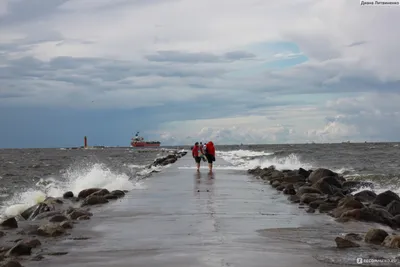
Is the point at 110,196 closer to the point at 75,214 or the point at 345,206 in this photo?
the point at 75,214

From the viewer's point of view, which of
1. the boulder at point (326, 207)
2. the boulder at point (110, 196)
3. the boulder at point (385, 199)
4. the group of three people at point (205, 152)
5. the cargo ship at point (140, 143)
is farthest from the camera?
the cargo ship at point (140, 143)

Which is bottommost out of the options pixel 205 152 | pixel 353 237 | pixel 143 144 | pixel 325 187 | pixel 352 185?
pixel 352 185

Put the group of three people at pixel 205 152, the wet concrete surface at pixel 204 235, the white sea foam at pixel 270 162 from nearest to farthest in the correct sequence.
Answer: the wet concrete surface at pixel 204 235, the group of three people at pixel 205 152, the white sea foam at pixel 270 162

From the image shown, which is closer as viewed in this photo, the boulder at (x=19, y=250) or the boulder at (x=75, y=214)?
the boulder at (x=19, y=250)

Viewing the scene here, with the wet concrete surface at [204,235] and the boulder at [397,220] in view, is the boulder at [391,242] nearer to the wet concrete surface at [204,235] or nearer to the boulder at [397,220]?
the wet concrete surface at [204,235]

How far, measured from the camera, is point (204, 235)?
29.6ft

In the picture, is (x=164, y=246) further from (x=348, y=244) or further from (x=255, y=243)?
(x=348, y=244)

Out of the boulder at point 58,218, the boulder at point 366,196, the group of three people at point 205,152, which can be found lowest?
the boulder at point 366,196

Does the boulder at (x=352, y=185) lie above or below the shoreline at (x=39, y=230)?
below

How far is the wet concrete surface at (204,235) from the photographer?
727 centimetres

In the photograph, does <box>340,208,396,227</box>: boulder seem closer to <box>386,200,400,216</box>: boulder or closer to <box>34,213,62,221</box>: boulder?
<box>386,200,400,216</box>: boulder

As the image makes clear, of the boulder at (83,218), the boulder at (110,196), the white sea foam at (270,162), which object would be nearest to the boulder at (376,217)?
the boulder at (83,218)

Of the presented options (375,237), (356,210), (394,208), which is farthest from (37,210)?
(394,208)

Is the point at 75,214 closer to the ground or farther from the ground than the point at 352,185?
farther from the ground
